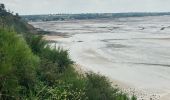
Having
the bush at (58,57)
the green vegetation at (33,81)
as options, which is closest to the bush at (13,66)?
the green vegetation at (33,81)

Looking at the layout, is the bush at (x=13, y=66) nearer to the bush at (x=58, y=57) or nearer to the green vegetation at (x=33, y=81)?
the green vegetation at (x=33, y=81)

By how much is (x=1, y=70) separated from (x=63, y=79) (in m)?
4.04

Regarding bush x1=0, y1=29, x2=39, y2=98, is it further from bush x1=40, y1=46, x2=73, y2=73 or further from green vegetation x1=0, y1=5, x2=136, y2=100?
bush x1=40, y1=46, x2=73, y2=73

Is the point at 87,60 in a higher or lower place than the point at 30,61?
lower

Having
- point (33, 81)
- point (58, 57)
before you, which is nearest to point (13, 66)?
point (33, 81)

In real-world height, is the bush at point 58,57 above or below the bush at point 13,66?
below

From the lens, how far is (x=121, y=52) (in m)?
52.6

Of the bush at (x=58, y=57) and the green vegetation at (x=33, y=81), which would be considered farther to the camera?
the bush at (x=58, y=57)

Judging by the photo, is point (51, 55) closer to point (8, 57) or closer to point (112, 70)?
point (8, 57)

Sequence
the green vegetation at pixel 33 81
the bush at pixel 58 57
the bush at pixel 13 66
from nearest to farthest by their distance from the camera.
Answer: the bush at pixel 13 66
the green vegetation at pixel 33 81
the bush at pixel 58 57

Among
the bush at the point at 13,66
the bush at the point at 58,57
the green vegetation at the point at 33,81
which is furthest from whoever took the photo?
the bush at the point at 58,57

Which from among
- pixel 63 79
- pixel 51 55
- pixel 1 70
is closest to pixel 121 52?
pixel 51 55

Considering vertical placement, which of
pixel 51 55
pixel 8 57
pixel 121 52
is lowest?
→ pixel 121 52

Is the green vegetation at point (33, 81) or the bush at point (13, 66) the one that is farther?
the green vegetation at point (33, 81)
